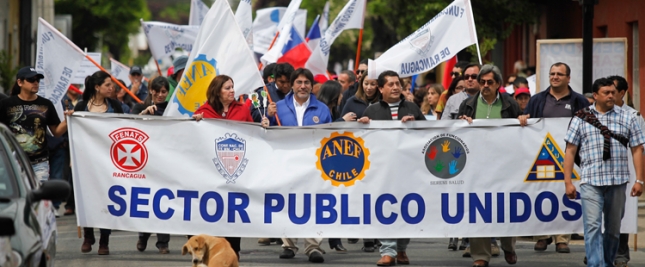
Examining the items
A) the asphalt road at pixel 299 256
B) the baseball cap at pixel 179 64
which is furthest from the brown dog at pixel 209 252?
the baseball cap at pixel 179 64

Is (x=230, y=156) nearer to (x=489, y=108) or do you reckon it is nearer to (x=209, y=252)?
(x=209, y=252)

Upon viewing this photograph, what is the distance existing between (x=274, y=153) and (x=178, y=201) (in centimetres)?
95

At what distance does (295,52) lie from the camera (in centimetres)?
1620

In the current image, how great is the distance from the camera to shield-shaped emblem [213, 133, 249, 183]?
9.88 metres

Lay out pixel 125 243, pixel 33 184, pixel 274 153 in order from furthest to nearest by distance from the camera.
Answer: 1. pixel 125 243
2. pixel 274 153
3. pixel 33 184

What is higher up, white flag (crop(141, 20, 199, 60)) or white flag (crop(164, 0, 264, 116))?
white flag (crop(141, 20, 199, 60))

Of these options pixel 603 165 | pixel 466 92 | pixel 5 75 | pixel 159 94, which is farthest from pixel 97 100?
pixel 5 75

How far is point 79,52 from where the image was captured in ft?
40.7

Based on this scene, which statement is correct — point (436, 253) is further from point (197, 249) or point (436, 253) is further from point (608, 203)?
point (197, 249)

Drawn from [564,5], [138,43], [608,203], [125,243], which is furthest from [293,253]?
[138,43]

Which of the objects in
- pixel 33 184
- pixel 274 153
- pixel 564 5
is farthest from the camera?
pixel 564 5

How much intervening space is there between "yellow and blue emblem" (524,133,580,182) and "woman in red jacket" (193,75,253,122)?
2.60 m

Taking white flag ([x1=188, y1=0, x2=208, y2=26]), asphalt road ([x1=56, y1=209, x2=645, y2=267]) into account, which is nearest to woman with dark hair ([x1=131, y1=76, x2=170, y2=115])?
asphalt road ([x1=56, y1=209, x2=645, y2=267])

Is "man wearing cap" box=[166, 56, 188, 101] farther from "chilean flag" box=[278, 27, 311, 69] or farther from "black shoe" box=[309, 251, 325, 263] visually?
"black shoe" box=[309, 251, 325, 263]
